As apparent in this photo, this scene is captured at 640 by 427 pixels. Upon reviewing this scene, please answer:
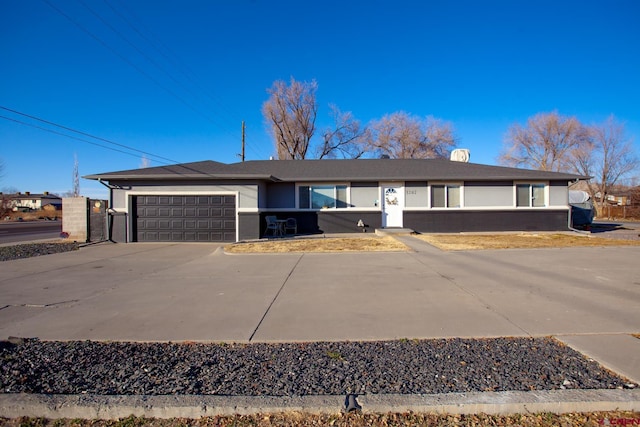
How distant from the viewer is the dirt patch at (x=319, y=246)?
39.5ft

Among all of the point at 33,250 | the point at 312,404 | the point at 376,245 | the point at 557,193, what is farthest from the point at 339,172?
the point at 312,404

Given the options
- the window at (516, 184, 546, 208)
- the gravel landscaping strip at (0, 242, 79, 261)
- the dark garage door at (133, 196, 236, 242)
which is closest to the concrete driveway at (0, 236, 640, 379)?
the gravel landscaping strip at (0, 242, 79, 261)

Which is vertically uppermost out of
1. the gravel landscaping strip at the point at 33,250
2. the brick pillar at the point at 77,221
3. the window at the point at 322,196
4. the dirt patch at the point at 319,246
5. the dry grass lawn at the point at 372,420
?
the window at the point at 322,196

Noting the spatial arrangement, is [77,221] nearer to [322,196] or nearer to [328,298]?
[322,196]

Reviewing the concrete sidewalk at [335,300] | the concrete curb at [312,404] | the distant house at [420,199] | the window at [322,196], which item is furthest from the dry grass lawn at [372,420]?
the window at [322,196]

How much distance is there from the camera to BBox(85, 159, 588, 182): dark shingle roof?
51.1 feet

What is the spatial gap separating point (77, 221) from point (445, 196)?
17948mm

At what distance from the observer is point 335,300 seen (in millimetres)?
5973

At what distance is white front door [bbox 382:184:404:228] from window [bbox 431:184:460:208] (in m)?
1.67

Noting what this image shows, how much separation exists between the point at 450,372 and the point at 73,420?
3255 mm

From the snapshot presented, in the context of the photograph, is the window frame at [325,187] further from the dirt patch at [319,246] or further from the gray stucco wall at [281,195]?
the dirt patch at [319,246]

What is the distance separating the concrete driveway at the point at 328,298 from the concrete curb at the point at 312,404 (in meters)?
1.15

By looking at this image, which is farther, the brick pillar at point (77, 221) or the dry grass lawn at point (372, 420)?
the brick pillar at point (77, 221)

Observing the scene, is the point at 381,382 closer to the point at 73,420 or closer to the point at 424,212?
the point at 73,420
